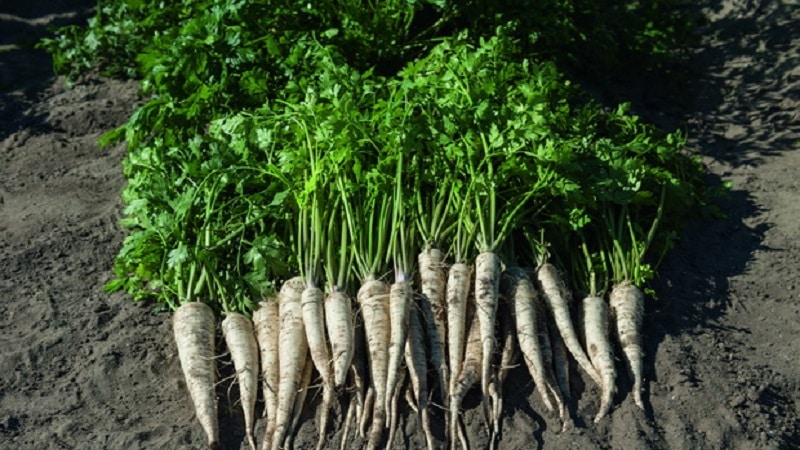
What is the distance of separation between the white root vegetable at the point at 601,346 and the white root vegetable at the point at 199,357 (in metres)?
1.56

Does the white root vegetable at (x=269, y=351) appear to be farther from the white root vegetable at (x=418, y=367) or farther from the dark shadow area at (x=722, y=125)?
the dark shadow area at (x=722, y=125)

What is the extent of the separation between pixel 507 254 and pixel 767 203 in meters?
1.68

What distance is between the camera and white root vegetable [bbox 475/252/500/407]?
464cm

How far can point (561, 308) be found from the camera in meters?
4.91

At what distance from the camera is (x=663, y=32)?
7.65 m

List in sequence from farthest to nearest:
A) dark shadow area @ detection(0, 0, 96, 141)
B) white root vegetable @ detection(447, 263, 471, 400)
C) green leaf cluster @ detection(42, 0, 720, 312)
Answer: dark shadow area @ detection(0, 0, 96, 141) → green leaf cluster @ detection(42, 0, 720, 312) → white root vegetable @ detection(447, 263, 471, 400)

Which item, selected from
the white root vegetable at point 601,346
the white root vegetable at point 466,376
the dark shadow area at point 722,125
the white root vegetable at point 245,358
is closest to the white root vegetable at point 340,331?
the white root vegetable at point 245,358

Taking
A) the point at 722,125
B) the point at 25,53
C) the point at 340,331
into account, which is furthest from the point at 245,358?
the point at 25,53

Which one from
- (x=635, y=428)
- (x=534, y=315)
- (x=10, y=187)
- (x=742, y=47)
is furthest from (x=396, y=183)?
(x=742, y=47)

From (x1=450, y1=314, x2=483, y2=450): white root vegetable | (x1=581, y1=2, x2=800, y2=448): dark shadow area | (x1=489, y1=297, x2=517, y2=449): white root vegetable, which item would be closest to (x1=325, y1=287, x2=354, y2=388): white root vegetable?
(x1=450, y1=314, x2=483, y2=450): white root vegetable

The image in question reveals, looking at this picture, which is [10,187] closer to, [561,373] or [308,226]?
[308,226]

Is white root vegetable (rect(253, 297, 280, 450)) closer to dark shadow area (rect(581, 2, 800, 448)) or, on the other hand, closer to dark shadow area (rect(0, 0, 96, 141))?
dark shadow area (rect(581, 2, 800, 448))

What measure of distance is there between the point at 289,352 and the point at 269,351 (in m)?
0.12

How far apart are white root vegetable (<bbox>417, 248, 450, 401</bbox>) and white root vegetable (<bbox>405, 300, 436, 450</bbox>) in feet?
0.15
